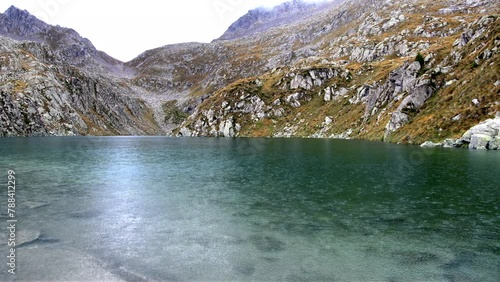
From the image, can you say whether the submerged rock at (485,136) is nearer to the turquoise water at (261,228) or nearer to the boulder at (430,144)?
the boulder at (430,144)

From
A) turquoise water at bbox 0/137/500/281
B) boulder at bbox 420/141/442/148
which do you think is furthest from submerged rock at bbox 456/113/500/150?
turquoise water at bbox 0/137/500/281

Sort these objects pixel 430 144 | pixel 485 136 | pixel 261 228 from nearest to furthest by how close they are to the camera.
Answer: pixel 261 228 → pixel 485 136 → pixel 430 144

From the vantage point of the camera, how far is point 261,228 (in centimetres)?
2086

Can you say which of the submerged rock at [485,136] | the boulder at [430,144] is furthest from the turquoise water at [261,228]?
the boulder at [430,144]

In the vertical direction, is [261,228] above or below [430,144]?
above

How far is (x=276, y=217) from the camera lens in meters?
23.4

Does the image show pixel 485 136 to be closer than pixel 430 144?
Yes

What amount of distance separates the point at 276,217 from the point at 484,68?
101 m

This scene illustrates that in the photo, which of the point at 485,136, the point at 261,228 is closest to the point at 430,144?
the point at 485,136

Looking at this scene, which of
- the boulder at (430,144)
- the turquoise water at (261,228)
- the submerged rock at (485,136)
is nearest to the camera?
the turquoise water at (261,228)

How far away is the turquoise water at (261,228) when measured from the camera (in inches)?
586

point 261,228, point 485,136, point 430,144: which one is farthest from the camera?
point 430,144

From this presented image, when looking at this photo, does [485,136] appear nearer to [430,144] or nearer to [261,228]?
[430,144]

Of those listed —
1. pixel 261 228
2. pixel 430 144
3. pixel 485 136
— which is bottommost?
pixel 430 144
